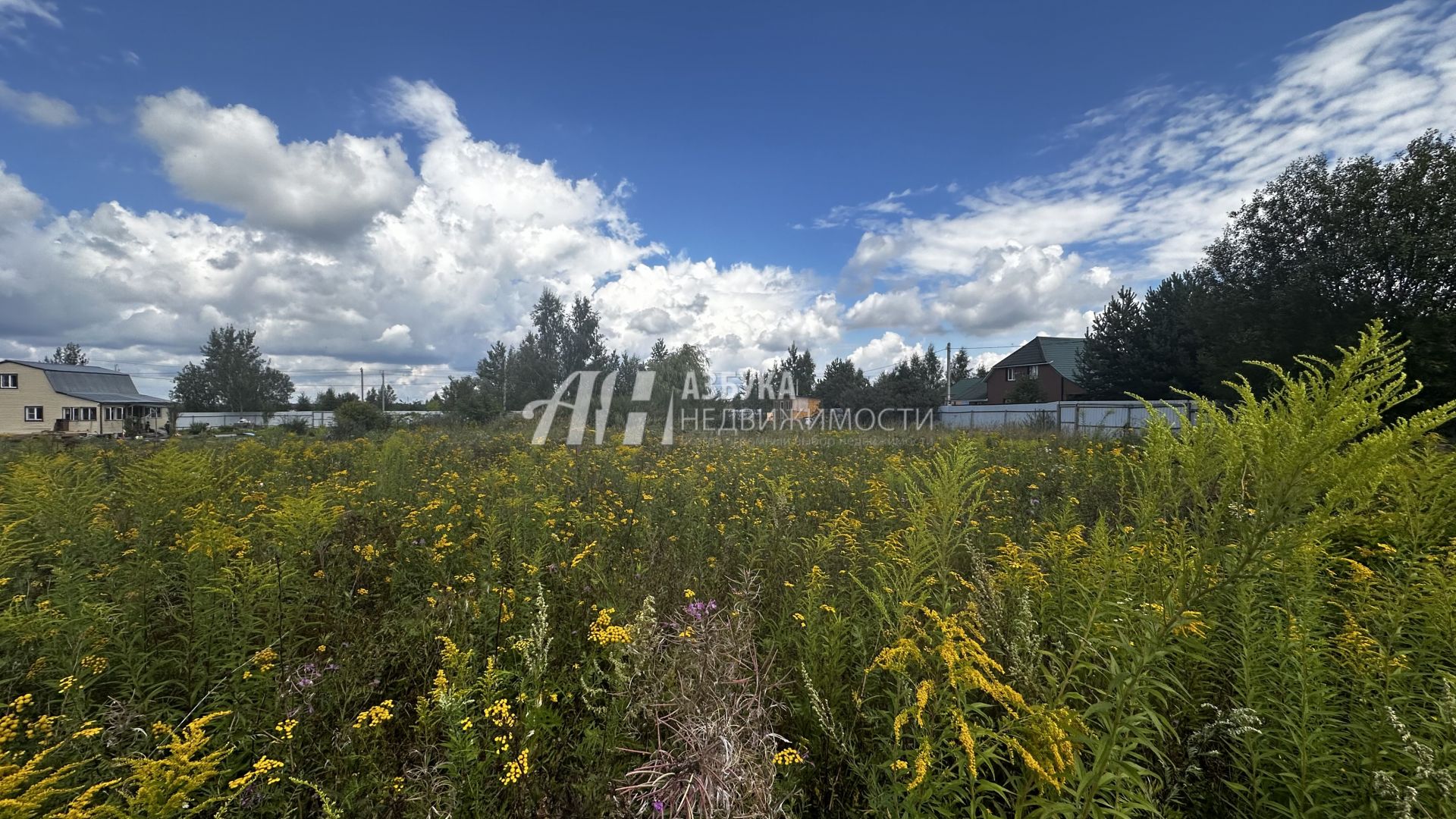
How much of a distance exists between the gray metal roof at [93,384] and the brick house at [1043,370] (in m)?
65.3

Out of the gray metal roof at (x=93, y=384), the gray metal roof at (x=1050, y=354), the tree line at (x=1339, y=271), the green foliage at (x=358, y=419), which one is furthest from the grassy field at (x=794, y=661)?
the gray metal roof at (x=93, y=384)

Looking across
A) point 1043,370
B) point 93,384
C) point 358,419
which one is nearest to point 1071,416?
point 1043,370

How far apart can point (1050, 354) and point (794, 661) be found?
47275mm

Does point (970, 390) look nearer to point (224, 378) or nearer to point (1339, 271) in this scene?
point (1339, 271)

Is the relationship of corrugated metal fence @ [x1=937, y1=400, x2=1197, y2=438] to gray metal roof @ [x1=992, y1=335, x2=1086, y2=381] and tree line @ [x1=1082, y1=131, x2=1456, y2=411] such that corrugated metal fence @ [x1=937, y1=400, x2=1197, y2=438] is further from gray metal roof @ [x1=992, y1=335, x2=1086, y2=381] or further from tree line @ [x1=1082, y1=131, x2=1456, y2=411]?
gray metal roof @ [x1=992, y1=335, x2=1086, y2=381]

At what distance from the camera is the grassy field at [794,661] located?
1422mm

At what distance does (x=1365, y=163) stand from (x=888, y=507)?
25.4 m

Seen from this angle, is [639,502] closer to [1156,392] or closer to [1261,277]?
[1261,277]

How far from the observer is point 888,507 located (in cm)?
372

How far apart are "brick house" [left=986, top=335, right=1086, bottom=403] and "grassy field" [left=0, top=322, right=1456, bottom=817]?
135 feet

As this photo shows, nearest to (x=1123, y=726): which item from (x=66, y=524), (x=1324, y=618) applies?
(x=1324, y=618)

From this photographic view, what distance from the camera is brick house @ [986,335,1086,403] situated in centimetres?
3950

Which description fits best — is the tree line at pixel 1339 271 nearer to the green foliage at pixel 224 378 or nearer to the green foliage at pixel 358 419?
the green foliage at pixel 358 419

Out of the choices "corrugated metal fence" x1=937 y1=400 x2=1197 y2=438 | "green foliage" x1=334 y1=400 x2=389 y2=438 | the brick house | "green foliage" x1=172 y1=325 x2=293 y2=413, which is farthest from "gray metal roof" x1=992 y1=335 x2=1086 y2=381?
"green foliage" x1=172 y1=325 x2=293 y2=413
